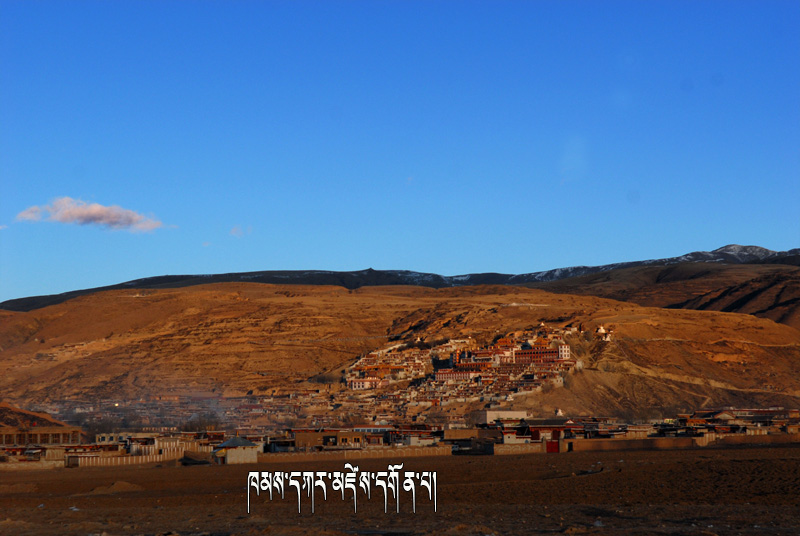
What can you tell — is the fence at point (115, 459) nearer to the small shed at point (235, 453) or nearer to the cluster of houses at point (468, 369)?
the small shed at point (235, 453)

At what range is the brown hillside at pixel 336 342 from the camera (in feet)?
322

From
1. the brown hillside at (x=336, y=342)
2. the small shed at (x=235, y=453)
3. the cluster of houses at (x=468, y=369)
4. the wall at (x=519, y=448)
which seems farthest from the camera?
the brown hillside at (x=336, y=342)

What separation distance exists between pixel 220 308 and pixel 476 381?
6361 centimetres

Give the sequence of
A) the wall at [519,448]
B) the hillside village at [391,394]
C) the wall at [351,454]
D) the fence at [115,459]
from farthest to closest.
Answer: the hillside village at [391,394], the wall at [519,448], the wall at [351,454], the fence at [115,459]

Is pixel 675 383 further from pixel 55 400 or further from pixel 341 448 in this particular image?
pixel 55 400

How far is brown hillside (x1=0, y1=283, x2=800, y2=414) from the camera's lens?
98188 mm

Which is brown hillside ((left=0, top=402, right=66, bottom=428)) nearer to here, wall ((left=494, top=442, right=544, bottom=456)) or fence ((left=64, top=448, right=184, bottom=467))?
fence ((left=64, top=448, right=184, bottom=467))

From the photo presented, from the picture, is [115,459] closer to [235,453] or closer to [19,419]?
[235,453]

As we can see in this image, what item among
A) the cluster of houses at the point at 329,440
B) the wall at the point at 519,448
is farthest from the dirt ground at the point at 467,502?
the wall at the point at 519,448

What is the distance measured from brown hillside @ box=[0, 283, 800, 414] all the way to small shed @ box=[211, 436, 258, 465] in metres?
42.8

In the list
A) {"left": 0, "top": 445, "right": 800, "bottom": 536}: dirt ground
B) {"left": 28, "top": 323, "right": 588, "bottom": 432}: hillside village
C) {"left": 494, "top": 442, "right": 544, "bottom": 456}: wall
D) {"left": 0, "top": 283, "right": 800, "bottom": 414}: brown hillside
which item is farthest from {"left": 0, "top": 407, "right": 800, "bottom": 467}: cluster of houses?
{"left": 0, "top": 283, "right": 800, "bottom": 414}: brown hillside

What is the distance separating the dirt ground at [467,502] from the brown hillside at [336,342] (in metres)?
51.0

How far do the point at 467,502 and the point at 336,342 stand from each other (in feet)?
348

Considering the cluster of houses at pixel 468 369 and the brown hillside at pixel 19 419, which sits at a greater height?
the cluster of houses at pixel 468 369
